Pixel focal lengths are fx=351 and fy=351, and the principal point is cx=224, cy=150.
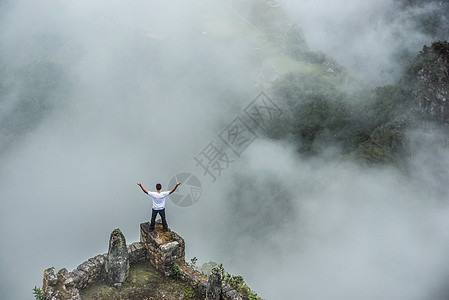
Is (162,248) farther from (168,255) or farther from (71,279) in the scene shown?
(71,279)

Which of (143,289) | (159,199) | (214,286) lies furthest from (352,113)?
(143,289)

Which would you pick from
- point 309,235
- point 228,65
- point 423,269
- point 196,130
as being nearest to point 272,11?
point 228,65

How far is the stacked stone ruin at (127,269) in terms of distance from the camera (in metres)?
12.3

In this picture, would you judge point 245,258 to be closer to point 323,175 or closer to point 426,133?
point 323,175

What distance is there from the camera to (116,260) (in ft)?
43.0

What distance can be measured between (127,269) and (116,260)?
0.73 metres

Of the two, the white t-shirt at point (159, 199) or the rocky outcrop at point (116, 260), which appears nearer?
the rocky outcrop at point (116, 260)

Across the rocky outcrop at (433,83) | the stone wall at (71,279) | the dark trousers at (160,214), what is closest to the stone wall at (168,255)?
the dark trousers at (160,214)

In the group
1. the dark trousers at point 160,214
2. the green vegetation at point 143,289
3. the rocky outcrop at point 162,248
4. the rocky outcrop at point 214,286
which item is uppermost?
the dark trousers at point 160,214

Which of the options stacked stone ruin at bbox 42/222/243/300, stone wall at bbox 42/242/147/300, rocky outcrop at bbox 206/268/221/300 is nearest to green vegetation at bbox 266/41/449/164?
stacked stone ruin at bbox 42/222/243/300

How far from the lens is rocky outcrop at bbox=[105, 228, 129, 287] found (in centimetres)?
1307

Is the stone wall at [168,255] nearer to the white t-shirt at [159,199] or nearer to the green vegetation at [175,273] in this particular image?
the green vegetation at [175,273]

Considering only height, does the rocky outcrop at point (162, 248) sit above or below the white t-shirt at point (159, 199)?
below

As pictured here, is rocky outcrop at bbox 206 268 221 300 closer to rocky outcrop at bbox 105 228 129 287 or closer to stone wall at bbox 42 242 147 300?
rocky outcrop at bbox 105 228 129 287
